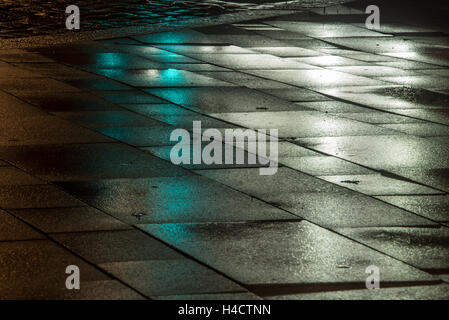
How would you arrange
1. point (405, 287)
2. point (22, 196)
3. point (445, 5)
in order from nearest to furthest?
point (405, 287) < point (22, 196) < point (445, 5)

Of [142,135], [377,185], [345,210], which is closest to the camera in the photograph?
[345,210]

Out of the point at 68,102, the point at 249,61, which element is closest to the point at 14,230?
the point at 68,102

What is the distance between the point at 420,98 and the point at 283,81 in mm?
2241

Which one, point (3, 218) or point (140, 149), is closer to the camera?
point (3, 218)

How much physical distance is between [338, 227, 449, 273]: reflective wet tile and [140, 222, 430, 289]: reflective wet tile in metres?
0.14

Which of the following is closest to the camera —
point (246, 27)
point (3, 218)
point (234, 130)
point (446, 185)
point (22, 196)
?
point (3, 218)

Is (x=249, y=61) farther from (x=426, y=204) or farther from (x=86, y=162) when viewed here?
(x=426, y=204)

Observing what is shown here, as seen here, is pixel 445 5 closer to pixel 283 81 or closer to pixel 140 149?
pixel 283 81

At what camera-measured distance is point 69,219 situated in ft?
27.4

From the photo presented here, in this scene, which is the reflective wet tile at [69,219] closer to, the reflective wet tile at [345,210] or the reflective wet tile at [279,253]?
the reflective wet tile at [279,253]

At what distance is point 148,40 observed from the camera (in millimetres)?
18938

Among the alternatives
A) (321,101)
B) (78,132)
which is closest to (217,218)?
(78,132)

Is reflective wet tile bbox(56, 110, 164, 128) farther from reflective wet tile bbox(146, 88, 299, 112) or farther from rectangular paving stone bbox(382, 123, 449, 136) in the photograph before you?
rectangular paving stone bbox(382, 123, 449, 136)

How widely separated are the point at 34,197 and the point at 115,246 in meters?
1.55
